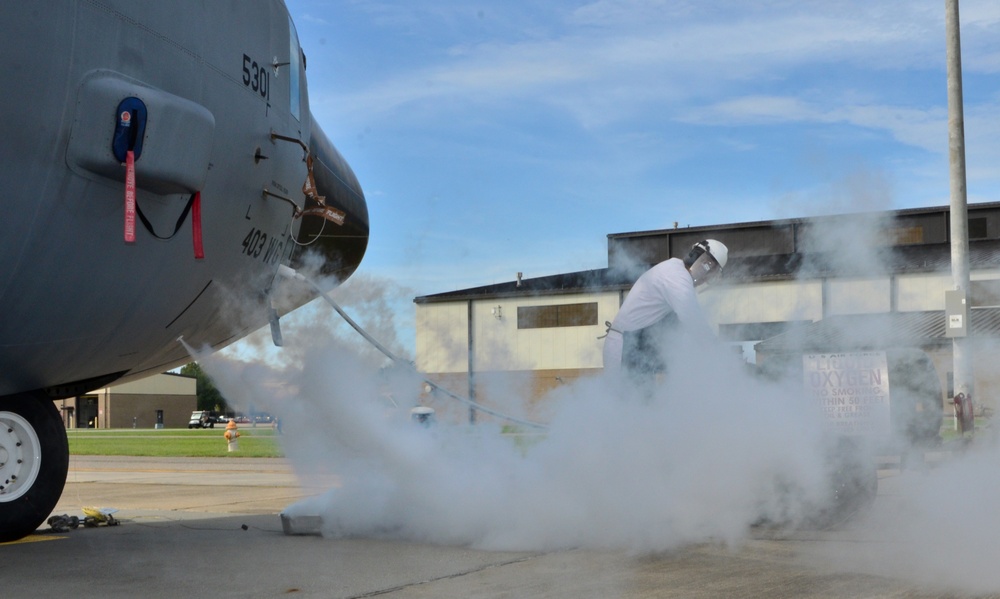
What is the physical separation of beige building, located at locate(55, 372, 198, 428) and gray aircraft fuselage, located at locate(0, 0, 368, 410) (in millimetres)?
68847

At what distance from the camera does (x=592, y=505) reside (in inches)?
258

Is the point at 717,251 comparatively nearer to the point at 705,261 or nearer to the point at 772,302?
the point at 705,261

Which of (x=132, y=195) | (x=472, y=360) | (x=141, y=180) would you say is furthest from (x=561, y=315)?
(x=132, y=195)

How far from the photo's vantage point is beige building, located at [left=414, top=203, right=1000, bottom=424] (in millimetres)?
7199

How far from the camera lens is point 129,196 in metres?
5.39

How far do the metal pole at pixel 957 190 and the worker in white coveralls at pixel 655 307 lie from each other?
5.72 ft

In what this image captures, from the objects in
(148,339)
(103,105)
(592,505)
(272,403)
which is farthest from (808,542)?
(103,105)

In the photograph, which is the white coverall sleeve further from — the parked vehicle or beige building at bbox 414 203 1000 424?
the parked vehicle

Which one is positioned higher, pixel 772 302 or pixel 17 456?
pixel 772 302

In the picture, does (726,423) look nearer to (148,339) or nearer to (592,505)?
(592,505)

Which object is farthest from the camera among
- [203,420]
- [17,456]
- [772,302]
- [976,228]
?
[203,420]

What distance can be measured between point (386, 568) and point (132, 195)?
265 cm

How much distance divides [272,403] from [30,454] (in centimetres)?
175

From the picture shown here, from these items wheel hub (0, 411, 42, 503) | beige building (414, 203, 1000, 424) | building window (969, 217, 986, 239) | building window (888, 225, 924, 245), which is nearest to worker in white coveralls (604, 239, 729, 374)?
beige building (414, 203, 1000, 424)
